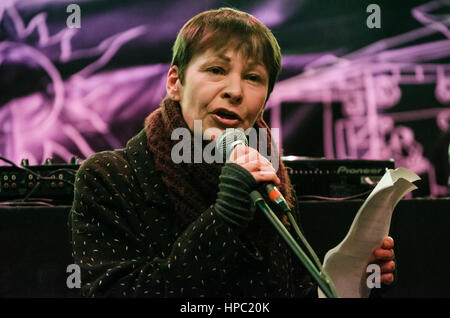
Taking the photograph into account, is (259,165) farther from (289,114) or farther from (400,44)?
(400,44)

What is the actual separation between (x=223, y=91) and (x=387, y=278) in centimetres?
60

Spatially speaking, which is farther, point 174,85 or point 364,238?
point 174,85

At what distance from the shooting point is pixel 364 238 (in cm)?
89

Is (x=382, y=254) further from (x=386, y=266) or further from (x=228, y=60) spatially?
(x=228, y=60)

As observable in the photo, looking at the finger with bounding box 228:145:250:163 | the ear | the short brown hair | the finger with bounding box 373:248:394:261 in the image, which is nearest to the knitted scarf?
the ear

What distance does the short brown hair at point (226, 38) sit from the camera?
102cm

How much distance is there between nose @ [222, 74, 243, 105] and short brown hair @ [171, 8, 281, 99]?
78 mm

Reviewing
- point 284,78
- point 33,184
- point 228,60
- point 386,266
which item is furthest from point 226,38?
point 284,78

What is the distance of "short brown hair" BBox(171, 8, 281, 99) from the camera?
1.02m

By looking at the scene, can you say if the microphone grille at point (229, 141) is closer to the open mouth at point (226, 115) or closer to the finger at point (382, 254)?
the open mouth at point (226, 115)

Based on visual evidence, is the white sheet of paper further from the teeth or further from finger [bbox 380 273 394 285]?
the teeth

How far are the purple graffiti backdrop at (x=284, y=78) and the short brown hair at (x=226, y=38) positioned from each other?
1742 mm

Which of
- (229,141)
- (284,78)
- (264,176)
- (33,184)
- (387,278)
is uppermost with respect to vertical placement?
(284,78)

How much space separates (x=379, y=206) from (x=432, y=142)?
228cm
